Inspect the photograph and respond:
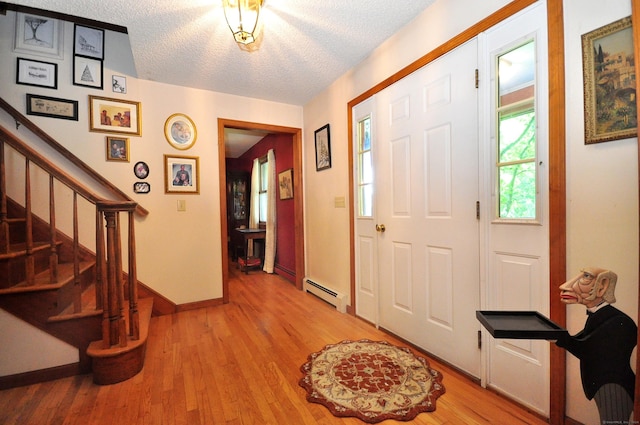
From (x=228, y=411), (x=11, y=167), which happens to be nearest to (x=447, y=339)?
(x=228, y=411)

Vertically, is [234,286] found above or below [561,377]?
below

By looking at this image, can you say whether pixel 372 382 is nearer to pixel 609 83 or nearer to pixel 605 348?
pixel 605 348

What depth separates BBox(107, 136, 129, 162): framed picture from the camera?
2.61 m

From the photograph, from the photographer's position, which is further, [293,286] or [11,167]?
[293,286]

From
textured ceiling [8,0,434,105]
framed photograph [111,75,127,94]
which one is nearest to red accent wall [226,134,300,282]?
textured ceiling [8,0,434,105]

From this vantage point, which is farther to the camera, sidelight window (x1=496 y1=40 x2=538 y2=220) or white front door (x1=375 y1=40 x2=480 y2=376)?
white front door (x1=375 y1=40 x2=480 y2=376)

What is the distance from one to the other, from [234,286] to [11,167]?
254cm

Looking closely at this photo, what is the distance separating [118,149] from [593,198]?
11.7ft

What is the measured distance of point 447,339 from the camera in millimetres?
1788

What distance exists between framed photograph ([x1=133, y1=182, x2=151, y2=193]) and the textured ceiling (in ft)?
3.59

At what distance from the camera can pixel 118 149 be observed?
2646mm

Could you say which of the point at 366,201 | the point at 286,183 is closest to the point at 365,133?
the point at 366,201

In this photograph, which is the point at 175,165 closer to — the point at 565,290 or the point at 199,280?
the point at 199,280

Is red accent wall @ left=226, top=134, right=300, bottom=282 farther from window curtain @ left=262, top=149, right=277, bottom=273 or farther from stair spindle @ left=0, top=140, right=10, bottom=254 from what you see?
stair spindle @ left=0, top=140, right=10, bottom=254
